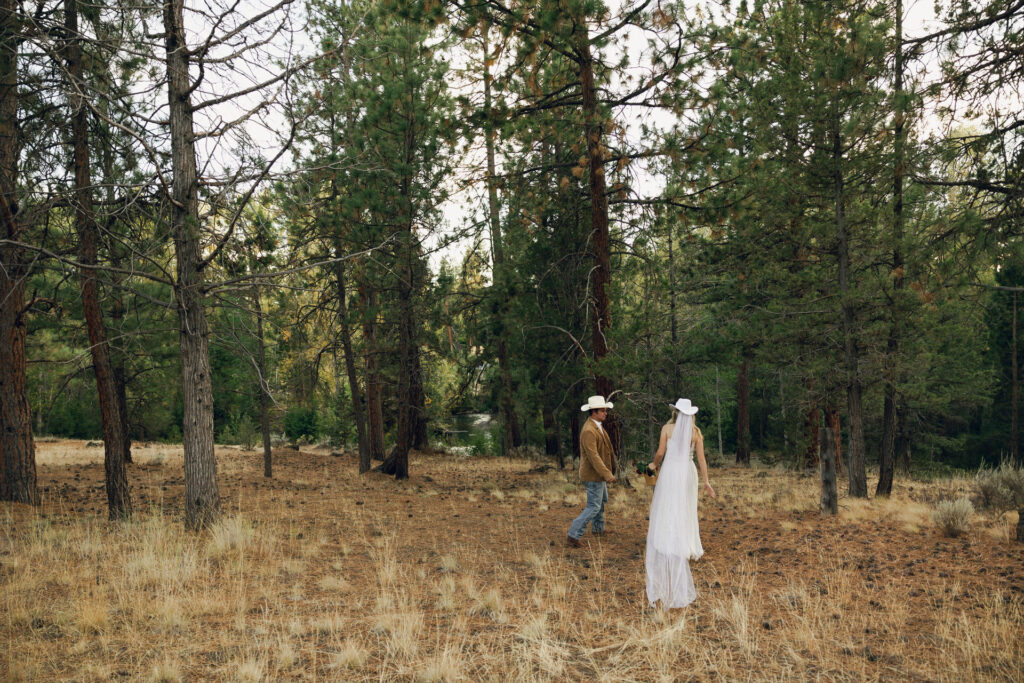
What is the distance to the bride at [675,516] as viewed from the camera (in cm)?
577

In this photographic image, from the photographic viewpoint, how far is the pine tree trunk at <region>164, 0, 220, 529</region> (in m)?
8.26

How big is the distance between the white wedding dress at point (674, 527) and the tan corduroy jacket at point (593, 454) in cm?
146

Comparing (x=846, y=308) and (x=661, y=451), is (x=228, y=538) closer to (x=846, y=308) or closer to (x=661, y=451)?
(x=661, y=451)

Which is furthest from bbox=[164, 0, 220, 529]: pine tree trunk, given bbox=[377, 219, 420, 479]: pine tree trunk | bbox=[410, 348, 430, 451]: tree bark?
bbox=[410, 348, 430, 451]: tree bark

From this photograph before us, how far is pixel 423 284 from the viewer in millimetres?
15672

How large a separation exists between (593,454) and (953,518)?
16.4ft

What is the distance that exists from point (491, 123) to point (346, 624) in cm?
866

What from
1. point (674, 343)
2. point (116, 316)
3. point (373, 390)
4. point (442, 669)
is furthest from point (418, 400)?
point (442, 669)

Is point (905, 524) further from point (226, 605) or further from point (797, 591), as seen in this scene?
point (226, 605)

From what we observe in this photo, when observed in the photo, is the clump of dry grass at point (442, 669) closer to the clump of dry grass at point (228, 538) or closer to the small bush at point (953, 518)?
the clump of dry grass at point (228, 538)

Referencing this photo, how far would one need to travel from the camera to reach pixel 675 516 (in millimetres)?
6074

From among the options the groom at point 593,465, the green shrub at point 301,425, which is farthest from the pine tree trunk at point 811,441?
the green shrub at point 301,425

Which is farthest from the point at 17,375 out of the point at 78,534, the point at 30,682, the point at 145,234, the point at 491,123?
the point at 491,123

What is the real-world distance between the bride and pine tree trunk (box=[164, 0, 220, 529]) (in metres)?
5.91
